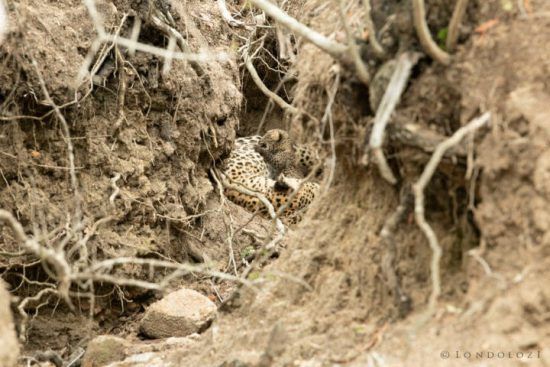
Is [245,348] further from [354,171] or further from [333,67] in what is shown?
[333,67]

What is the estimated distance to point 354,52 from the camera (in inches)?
147

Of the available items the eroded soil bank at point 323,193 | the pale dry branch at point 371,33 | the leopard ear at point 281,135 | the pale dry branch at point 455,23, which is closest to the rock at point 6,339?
the eroded soil bank at point 323,193

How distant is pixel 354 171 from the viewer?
4.27m

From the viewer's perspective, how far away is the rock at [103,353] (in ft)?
17.1

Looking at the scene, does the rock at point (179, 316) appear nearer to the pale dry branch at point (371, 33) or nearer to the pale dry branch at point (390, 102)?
the pale dry branch at point (390, 102)

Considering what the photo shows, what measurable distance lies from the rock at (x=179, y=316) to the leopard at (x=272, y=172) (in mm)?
1949

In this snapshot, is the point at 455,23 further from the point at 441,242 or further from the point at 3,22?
the point at 3,22

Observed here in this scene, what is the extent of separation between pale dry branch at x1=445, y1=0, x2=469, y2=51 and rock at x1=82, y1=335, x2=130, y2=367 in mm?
2804

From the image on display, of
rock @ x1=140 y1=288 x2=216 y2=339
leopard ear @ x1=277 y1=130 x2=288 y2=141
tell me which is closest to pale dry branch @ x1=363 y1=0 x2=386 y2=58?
rock @ x1=140 y1=288 x2=216 y2=339

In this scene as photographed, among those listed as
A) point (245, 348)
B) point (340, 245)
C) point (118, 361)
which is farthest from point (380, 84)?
point (118, 361)

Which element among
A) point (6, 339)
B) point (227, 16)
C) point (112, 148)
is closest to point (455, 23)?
point (6, 339)

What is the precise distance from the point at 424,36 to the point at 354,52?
34 cm

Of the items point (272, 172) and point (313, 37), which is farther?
point (272, 172)

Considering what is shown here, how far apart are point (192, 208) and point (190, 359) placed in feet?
8.47
